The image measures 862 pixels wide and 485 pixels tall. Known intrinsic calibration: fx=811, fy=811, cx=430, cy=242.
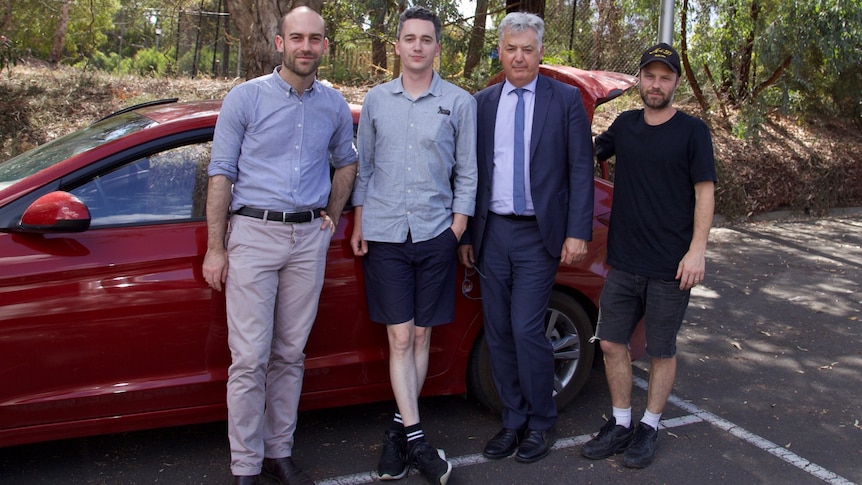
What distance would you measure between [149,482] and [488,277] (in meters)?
1.73

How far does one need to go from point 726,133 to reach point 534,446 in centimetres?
862

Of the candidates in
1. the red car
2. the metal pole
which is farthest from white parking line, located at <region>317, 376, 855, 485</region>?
the metal pole

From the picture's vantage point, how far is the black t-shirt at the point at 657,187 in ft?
11.3

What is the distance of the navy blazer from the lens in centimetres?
358

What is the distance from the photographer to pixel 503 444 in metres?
3.80

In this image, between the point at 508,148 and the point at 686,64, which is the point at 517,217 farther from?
the point at 686,64

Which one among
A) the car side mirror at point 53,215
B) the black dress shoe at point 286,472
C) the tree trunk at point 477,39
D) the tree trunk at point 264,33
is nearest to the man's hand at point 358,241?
the black dress shoe at point 286,472

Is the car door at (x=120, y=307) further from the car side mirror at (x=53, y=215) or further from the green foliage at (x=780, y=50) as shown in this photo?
the green foliage at (x=780, y=50)

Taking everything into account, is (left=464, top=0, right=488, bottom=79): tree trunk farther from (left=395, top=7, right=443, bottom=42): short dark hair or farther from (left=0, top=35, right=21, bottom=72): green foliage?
(left=395, top=7, right=443, bottom=42): short dark hair

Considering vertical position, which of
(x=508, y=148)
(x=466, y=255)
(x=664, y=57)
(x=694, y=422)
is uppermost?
(x=664, y=57)

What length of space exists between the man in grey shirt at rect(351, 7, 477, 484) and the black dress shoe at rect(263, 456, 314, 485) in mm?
362

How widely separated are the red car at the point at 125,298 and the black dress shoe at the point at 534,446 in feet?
2.51

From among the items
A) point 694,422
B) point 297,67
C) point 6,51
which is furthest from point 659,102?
point 6,51

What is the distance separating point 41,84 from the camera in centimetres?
890
